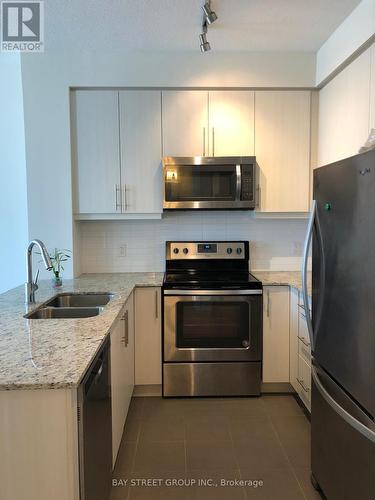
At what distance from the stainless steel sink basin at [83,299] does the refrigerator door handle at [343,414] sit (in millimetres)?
1377

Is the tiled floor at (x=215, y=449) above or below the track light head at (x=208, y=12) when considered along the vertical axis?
below

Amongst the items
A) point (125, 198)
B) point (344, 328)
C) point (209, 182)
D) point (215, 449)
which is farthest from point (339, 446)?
point (125, 198)

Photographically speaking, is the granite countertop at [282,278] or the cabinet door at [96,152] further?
the cabinet door at [96,152]

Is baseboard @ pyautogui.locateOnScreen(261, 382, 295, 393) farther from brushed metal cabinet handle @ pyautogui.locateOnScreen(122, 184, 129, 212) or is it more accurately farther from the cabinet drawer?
brushed metal cabinet handle @ pyautogui.locateOnScreen(122, 184, 129, 212)

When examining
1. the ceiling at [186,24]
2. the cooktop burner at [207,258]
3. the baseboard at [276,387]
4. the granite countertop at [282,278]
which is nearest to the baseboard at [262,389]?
the baseboard at [276,387]

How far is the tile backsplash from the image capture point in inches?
124

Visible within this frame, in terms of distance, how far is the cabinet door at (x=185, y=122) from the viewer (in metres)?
2.79

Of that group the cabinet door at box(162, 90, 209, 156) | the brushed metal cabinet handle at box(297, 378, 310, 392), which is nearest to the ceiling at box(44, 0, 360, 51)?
the cabinet door at box(162, 90, 209, 156)

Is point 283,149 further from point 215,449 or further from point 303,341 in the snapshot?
point 215,449

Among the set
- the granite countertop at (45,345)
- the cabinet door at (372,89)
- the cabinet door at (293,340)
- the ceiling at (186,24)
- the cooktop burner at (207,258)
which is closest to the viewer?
the granite countertop at (45,345)

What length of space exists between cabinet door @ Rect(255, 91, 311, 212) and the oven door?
0.83 m

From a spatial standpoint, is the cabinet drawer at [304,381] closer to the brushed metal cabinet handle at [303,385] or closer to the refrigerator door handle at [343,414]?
the brushed metal cabinet handle at [303,385]

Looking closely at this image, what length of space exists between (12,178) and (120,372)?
6.61 ft

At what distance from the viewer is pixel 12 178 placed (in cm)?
302
